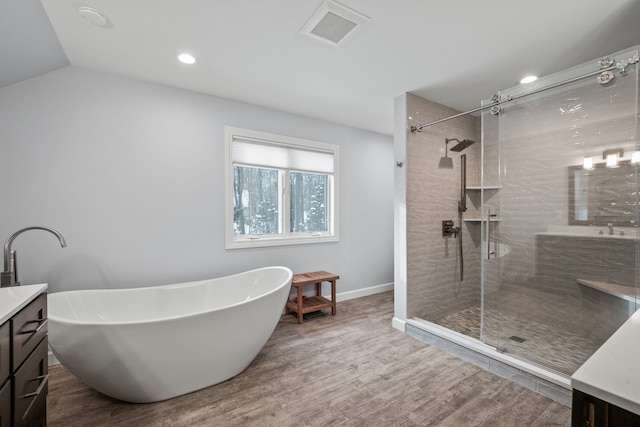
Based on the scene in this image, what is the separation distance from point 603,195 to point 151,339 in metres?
3.08

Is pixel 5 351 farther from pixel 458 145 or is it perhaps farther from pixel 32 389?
pixel 458 145

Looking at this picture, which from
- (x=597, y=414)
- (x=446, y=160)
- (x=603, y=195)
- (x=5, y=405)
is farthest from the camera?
(x=446, y=160)

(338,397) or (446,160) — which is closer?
(338,397)

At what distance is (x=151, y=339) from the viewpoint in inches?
65.0

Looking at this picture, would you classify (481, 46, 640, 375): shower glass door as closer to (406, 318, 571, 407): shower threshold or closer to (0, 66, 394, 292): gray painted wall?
(406, 318, 571, 407): shower threshold

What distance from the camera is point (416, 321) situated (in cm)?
282

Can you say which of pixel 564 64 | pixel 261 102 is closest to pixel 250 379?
pixel 261 102

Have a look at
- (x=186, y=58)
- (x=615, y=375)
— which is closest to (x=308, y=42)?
(x=186, y=58)

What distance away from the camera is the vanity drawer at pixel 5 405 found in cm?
94

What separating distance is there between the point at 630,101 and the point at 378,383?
2485mm

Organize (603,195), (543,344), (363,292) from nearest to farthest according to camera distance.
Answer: (603,195) < (543,344) < (363,292)

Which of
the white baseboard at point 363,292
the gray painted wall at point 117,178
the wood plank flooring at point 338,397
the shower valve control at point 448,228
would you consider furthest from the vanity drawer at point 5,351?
the shower valve control at point 448,228

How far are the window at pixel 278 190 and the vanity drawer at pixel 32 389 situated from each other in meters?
1.78

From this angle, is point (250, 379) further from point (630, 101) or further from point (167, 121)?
point (630, 101)
